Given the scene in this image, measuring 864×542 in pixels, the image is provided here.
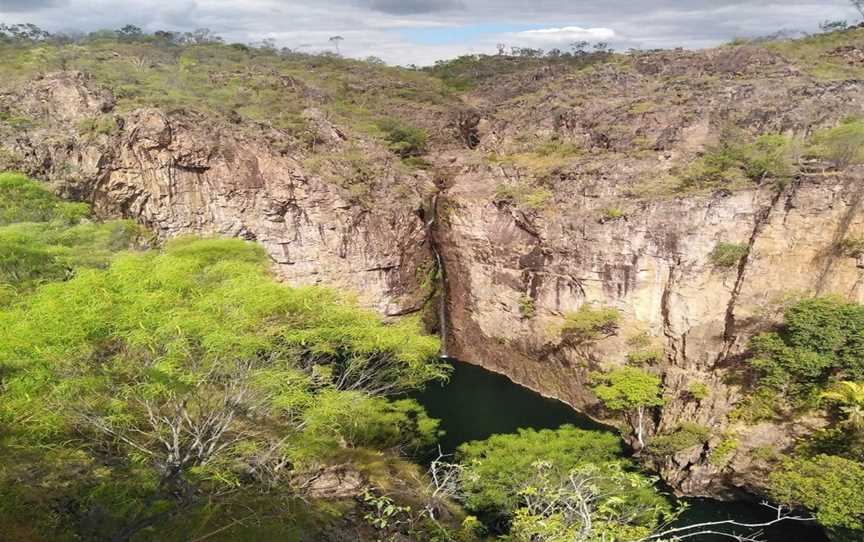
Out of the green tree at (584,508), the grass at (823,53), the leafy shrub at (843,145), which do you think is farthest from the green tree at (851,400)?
the grass at (823,53)

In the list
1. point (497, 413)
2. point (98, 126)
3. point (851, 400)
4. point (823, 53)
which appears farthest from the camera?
point (823, 53)

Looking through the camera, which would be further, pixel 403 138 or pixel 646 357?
pixel 403 138

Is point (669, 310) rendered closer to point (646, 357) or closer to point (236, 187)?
point (646, 357)

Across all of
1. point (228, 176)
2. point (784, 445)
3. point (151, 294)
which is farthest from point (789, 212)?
point (228, 176)

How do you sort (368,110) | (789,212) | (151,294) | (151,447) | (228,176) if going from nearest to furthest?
(151,294), (151,447), (789,212), (228,176), (368,110)

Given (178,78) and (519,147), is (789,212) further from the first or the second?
(178,78)

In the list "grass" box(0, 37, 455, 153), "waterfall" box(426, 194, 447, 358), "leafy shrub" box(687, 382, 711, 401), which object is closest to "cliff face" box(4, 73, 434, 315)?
"waterfall" box(426, 194, 447, 358)

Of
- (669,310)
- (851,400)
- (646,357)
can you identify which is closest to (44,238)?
(646,357)
